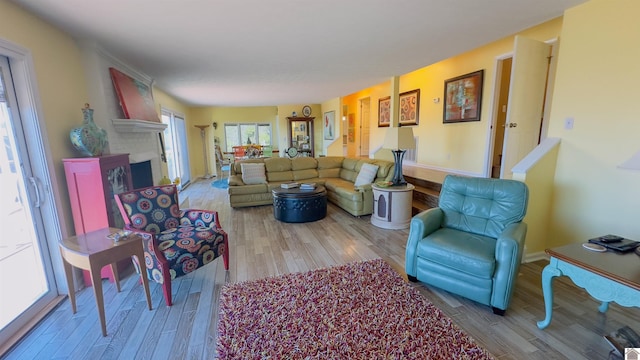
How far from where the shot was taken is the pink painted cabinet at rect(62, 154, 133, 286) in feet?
7.65

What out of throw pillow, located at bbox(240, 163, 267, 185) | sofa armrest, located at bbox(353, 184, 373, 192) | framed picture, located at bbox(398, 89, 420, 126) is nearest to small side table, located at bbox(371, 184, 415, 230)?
sofa armrest, located at bbox(353, 184, 373, 192)

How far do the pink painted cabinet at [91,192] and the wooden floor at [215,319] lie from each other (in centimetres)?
60

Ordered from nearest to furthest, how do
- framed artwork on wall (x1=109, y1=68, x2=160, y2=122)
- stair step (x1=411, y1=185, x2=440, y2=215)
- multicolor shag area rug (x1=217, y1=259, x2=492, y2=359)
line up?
multicolor shag area rug (x1=217, y1=259, x2=492, y2=359)
framed artwork on wall (x1=109, y1=68, x2=160, y2=122)
stair step (x1=411, y1=185, x2=440, y2=215)

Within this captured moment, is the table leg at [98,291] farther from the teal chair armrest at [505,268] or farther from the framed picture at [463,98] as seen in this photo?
the framed picture at [463,98]

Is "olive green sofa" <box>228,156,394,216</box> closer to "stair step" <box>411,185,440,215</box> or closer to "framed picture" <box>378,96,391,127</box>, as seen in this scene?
"stair step" <box>411,185,440,215</box>

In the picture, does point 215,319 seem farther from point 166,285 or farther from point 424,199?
point 424,199

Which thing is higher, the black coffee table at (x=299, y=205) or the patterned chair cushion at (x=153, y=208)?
the patterned chair cushion at (x=153, y=208)

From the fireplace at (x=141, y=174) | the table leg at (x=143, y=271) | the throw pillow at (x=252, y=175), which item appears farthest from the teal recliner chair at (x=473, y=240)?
the fireplace at (x=141, y=174)

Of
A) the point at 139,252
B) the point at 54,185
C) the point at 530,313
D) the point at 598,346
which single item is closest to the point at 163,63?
the point at 54,185

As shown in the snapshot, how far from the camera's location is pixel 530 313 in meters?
1.99

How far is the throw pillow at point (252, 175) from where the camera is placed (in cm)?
509

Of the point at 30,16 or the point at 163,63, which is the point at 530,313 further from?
the point at 163,63

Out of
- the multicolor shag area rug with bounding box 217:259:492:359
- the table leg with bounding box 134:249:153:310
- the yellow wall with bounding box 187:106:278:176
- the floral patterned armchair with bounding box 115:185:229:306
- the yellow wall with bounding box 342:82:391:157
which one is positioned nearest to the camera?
the multicolor shag area rug with bounding box 217:259:492:359

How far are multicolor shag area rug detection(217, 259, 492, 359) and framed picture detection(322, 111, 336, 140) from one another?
23.0ft
